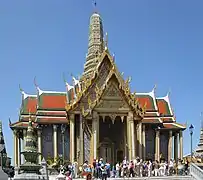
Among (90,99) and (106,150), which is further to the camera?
(106,150)

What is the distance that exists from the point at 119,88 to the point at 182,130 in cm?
1071

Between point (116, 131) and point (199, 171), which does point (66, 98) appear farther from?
point (199, 171)

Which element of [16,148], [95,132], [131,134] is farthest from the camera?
[16,148]

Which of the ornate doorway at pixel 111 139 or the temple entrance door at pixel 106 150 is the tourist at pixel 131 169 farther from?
the temple entrance door at pixel 106 150

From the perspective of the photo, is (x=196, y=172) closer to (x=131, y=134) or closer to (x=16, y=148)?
(x=131, y=134)

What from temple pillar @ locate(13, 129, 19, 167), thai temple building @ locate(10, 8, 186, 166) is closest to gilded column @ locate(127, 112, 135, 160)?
thai temple building @ locate(10, 8, 186, 166)

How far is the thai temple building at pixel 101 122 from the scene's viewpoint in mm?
35281

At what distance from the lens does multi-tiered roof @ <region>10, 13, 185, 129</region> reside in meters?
35.6

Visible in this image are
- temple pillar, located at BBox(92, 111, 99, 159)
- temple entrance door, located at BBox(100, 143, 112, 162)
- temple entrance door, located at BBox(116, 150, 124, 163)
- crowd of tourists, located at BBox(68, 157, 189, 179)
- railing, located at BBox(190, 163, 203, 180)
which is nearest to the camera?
railing, located at BBox(190, 163, 203, 180)

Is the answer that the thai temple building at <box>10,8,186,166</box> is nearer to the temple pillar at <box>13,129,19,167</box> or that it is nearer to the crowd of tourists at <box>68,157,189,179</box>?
the temple pillar at <box>13,129,19,167</box>

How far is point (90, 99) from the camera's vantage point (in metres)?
35.7

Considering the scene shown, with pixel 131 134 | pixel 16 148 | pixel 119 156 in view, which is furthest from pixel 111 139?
pixel 16 148

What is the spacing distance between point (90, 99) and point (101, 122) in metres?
2.37

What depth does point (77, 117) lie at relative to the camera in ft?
119
